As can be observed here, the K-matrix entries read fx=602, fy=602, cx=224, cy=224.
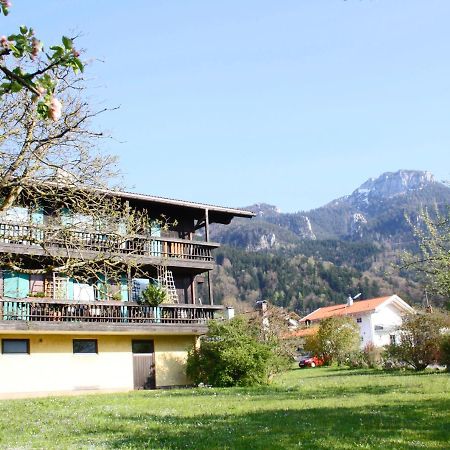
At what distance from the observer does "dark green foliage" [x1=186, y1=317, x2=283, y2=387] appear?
2553 cm

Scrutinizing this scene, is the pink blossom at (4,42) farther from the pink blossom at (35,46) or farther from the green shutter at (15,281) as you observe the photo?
the green shutter at (15,281)

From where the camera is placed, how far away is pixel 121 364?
28.1m

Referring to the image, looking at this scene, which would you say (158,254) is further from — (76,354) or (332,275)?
(332,275)

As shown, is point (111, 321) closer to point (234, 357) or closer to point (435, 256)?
point (234, 357)

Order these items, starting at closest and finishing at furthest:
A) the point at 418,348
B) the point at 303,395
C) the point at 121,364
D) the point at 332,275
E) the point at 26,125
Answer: the point at 26,125 → the point at 303,395 → the point at 121,364 → the point at 418,348 → the point at 332,275

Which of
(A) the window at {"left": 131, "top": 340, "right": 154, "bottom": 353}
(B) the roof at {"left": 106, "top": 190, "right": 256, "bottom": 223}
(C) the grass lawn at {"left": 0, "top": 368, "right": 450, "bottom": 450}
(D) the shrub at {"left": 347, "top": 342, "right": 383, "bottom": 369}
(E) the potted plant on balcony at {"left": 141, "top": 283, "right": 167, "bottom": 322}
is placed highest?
(B) the roof at {"left": 106, "top": 190, "right": 256, "bottom": 223}

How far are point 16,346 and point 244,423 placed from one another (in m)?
16.1

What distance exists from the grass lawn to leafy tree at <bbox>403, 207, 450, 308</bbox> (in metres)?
3.16

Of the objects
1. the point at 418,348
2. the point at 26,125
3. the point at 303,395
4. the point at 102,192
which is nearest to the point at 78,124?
the point at 26,125

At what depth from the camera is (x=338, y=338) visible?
4612cm

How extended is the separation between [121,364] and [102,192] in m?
16.6

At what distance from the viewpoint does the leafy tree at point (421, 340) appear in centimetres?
3312

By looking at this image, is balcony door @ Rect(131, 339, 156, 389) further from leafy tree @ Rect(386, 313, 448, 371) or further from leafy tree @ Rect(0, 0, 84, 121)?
leafy tree @ Rect(0, 0, 84, 121)

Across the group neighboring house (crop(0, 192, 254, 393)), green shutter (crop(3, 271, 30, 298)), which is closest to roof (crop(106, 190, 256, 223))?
neighboring house (crop(0, 192, 254, 393))
